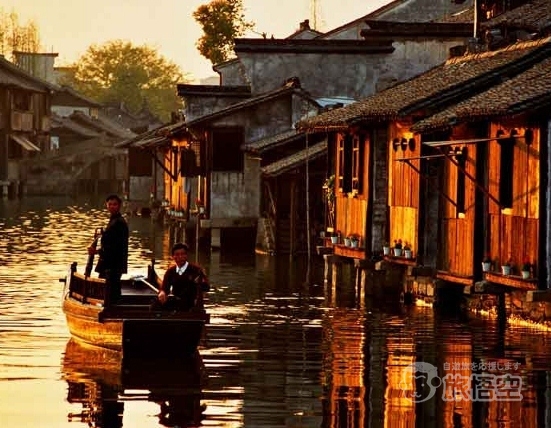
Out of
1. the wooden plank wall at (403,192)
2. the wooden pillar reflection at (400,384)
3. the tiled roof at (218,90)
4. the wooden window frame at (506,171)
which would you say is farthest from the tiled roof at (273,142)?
Answer: the wooden pillar reflection at (400,384)

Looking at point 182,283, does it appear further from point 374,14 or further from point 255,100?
point 374,14

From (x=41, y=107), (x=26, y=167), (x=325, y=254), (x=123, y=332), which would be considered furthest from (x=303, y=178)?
(x=41, y=107)

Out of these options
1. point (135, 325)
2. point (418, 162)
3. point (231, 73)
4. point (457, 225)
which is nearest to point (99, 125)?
point (231, 73)

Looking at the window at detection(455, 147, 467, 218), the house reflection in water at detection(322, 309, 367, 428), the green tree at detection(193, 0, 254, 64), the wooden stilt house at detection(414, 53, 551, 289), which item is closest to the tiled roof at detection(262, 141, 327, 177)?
the house reflection in water at detection(322, 309, 367, 428)

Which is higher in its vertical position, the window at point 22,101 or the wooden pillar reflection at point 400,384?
the window at point 22,101

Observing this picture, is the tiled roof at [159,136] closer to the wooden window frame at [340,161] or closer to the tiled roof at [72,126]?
the wooden window frame at [340,161]

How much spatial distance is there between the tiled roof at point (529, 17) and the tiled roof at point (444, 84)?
0.96 meters

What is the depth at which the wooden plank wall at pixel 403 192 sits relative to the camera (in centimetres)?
3759

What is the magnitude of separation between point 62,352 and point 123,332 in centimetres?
200

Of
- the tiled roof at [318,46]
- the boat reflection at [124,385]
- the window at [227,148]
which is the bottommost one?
the boat reflection at [124,385]

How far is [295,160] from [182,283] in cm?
2380

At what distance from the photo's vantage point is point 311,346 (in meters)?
31.0

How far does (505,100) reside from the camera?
1223 inches

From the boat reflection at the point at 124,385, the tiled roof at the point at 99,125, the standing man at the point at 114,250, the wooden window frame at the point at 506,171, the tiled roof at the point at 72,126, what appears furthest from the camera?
the tiled roof at the point at 72,126
